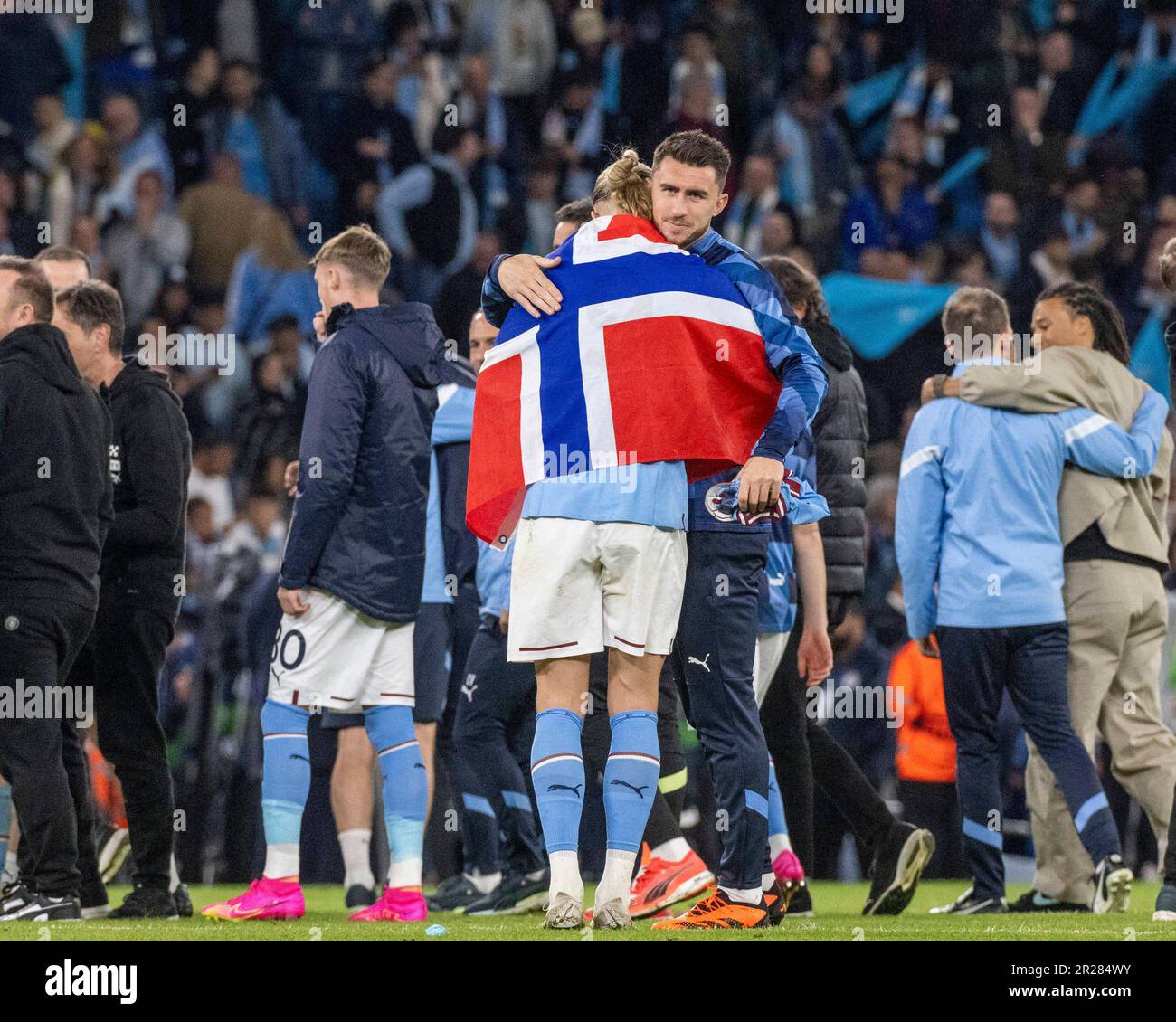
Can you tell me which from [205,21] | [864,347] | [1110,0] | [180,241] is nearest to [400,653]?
[864,347]

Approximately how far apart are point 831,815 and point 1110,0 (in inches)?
336

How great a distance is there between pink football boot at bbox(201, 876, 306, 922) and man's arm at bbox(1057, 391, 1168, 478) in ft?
10.5

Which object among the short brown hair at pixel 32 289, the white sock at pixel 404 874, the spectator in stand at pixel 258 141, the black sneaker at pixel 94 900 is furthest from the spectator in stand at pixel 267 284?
the white sock at pixel 404 874

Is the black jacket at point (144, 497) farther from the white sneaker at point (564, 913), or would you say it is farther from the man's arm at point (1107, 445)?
the man's arm at point (1107, 445)

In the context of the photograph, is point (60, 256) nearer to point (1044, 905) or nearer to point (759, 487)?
point (759, 487)

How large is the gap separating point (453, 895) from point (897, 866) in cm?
170

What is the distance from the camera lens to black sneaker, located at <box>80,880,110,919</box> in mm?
5904

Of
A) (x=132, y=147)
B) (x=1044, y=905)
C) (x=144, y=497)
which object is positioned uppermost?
(x=132, y=147)

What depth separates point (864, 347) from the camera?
1150 centimetres

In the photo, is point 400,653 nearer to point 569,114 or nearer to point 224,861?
point 224,861

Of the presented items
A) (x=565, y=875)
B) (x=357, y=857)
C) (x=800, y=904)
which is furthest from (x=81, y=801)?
(x=800, y=904)

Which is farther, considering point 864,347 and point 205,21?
point 205,21

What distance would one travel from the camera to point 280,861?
215 inches

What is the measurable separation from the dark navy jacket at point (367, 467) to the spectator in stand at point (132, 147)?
7.20 metres
